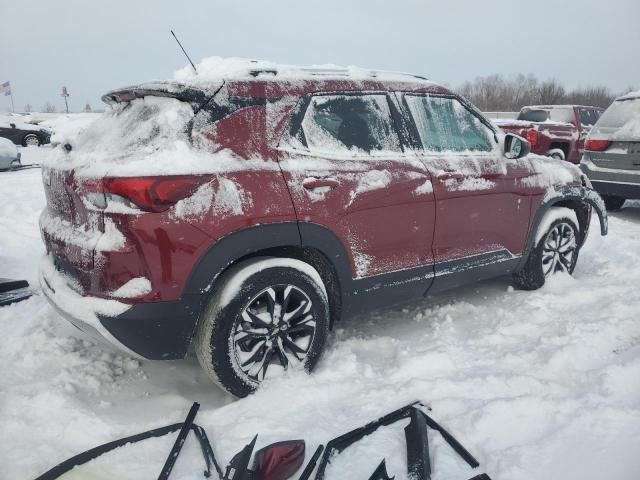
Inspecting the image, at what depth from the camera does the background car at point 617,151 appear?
6.68 meters

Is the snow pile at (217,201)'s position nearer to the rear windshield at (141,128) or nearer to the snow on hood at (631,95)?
the rear windshield at (141,128)

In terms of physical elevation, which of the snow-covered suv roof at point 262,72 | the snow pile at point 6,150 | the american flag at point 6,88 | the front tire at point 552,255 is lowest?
the front tire at point 552,255

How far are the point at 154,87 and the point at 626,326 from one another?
3.57 m

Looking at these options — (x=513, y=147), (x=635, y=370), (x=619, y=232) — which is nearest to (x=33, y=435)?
(x=635, y=370)

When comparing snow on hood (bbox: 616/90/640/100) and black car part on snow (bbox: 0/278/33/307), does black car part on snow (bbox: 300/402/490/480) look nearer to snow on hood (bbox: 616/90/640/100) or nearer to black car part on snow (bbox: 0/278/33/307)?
black car part on snow (bbox: 0/278/33/307)

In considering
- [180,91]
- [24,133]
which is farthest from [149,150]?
[24,133]

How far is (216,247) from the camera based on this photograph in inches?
95.1

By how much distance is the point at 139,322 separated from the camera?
2344 millimetres

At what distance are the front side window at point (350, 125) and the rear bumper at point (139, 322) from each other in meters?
1.18

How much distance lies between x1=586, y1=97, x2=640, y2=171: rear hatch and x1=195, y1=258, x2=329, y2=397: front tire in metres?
5.98

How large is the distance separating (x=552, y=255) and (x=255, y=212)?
3.10m

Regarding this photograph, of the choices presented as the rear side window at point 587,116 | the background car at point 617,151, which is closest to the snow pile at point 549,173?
the background car at point 617,151

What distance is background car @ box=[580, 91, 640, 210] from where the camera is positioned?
263 inches

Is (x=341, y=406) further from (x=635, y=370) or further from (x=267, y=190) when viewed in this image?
(x=635, y=370)
